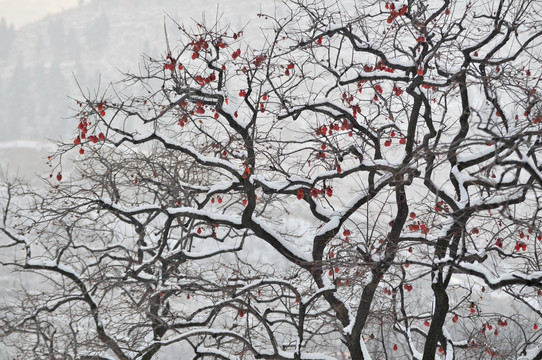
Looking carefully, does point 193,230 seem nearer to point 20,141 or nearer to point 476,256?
point 476,256

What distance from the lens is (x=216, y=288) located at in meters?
5.98

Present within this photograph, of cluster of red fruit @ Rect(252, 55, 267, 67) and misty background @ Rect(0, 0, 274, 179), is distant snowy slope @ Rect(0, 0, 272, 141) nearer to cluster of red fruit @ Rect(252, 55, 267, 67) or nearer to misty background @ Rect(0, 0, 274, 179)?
misty background @ Rect(0, 0, 274, 179)

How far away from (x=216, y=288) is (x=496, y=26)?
4.12 m

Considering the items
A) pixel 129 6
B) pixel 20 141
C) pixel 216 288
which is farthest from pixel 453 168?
pixel 129 6

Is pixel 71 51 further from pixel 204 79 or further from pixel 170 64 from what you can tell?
pixel 170 64

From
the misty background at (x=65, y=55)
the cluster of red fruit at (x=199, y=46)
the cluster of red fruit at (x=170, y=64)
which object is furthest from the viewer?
the misty background at (x=65, y=55)

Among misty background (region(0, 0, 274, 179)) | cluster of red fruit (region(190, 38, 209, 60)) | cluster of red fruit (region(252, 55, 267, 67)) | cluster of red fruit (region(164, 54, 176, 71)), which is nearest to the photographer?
cluster of red fruit (region(164, 54, 176, 71))

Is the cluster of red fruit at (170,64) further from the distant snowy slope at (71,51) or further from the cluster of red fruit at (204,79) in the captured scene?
the distant snowy slope at (71,51)

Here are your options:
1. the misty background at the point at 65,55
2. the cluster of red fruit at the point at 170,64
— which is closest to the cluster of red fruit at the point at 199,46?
the cluster of red fruit at the point at 170,64

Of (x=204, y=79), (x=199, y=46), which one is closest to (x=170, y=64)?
(x=199, y=46)

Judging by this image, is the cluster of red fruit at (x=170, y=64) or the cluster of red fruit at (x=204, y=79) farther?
the cluster of red fruit at (x=204, y=79)

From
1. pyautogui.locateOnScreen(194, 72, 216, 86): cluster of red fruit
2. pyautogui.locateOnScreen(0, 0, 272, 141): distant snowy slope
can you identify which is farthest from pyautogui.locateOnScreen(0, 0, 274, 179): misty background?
pyautogui.locateOnScreen(194, 72, 216, 86): cluster of red fruit

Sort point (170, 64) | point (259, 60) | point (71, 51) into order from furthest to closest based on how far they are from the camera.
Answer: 1. point (71, 51)
2. point (259, 60)
3. point (170, 64)

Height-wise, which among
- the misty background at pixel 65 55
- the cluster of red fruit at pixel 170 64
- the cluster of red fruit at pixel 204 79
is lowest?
the cluster of red fruit at pixel 170 64
